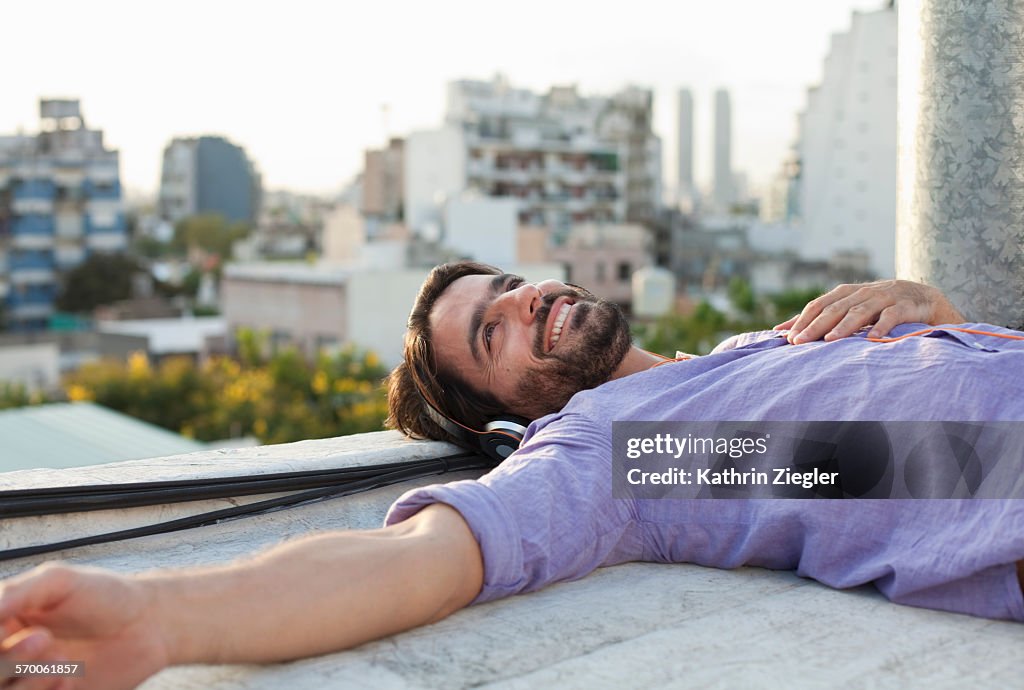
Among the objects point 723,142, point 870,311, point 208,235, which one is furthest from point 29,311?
point 723,142

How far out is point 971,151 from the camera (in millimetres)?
3158

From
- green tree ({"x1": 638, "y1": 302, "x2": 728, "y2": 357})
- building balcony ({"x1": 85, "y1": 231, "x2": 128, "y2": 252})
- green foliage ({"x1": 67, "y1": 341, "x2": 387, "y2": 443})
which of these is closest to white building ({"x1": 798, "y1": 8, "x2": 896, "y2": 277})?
green tree ({"x1": 638, "y1": 302, "x2": 728, "y2": 357})

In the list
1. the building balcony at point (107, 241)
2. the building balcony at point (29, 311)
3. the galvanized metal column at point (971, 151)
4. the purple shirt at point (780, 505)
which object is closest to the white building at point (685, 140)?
the building balcony at point (107, 241)

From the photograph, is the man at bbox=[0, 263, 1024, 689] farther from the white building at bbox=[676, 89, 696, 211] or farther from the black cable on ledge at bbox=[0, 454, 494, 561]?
the white building at bbox=[676, 89, 696, 211]

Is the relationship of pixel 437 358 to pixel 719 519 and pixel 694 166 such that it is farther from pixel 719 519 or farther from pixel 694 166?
pixel 694 166

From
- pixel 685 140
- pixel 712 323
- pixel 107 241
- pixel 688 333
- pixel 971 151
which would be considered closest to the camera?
pixel 971 151

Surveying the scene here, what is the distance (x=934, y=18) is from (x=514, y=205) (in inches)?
1242

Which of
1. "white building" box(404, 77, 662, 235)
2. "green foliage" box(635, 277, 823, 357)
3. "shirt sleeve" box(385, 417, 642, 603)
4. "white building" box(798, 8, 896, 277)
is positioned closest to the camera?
"shirt sleeve" box(385, 417, 642, 603)

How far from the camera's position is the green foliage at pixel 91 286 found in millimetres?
51844

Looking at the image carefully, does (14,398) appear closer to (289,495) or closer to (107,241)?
(289,495)

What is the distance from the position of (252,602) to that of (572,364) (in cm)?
118

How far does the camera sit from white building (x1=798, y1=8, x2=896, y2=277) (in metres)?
40.0

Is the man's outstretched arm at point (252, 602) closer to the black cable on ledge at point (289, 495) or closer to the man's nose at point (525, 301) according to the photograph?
the black cable on ledge at point (289, 495)

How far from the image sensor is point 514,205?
113 feet
